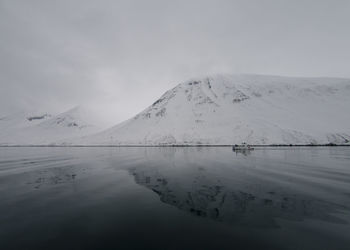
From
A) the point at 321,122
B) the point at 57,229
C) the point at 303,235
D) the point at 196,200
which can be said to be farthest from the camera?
the point at 321,122

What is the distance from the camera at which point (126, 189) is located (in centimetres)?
1543

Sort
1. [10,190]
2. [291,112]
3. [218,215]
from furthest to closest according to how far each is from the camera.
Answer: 1. [291,112]
2. [10,190]
3. [218,215]

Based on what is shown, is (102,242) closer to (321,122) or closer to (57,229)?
(57,229)

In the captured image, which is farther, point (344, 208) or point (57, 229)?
point (344, 208)

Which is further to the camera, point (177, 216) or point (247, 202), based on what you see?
point (247, 202)

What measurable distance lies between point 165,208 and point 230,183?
8.33m

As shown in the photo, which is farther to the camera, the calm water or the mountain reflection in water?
the mountain reflection in water

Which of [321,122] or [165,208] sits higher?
[321,122]

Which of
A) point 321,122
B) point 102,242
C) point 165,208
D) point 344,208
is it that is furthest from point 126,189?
point 321,122

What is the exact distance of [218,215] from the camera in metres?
9.80

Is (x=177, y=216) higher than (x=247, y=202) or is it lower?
higher

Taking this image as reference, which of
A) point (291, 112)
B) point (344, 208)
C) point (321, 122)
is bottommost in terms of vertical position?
point (344, 208)

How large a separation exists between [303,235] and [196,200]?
6.17 m

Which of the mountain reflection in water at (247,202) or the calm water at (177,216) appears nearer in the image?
the calm water at (177,216)
